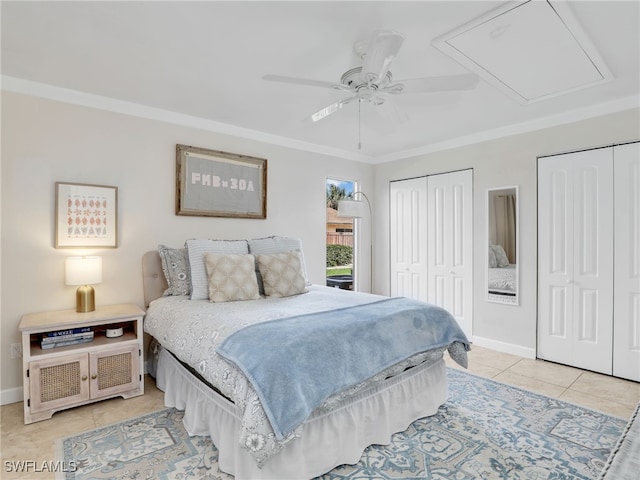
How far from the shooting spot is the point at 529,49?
2334 millimetres

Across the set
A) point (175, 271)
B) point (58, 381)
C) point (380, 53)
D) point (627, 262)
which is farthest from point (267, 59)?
point (627, 262)

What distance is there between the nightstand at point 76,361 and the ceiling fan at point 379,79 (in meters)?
2.28

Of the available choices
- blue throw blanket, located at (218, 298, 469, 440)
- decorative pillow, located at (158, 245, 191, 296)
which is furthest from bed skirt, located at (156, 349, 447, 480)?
decorative pillow, located at (158, 245, 191, 296)

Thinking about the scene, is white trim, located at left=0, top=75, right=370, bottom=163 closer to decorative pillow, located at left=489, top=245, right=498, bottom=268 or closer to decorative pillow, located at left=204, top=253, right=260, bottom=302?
decorative pillow, located at left=204, top=253, right=260, bottom=302

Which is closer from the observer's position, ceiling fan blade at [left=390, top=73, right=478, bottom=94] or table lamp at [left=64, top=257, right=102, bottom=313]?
ceiling fan blade at [left=390, top=73, right=478, bottom=94]

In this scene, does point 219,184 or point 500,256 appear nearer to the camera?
point 219,184

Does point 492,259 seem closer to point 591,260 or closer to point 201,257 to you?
point 591,260

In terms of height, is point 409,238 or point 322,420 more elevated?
point 409,238

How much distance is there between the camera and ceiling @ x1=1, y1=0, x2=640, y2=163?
199 cm

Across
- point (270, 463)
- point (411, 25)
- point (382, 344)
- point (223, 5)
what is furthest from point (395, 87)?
point (270, 463)

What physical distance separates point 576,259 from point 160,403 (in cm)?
403

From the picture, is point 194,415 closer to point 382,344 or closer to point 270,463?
point 270,463

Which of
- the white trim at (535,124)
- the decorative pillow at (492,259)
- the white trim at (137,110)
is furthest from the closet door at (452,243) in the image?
the white trim at (137,110)

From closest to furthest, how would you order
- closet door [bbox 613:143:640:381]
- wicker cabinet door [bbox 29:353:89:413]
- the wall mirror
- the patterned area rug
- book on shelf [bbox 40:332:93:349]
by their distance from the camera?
the patterned area rug < wicker cabinet door [bbox 29:353:89:413] < book on shelf [bbox 40:332:93:349] < closet door [bbox 613:143:640:381] < the wall mirror
